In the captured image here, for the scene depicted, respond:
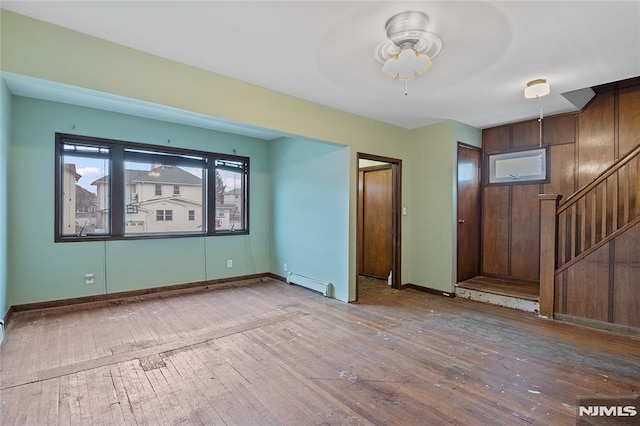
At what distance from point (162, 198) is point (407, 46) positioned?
4.14m

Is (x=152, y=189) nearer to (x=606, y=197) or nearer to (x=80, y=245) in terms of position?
(x=80, y=245)

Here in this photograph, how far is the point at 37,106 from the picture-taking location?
376 cm

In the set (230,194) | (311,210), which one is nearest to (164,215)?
(230,194)

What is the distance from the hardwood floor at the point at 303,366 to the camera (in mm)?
1962

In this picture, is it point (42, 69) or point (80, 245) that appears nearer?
point (42, 69)

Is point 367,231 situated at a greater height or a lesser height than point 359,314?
greater

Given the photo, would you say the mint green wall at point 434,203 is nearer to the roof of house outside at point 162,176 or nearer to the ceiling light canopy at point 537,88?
the ceiling light canopy at point 537,88

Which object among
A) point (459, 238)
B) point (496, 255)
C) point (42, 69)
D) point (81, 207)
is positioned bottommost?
point (496, 255)

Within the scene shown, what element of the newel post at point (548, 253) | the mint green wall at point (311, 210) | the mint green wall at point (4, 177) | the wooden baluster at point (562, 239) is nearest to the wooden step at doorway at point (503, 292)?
the newel post at point (548, 253)

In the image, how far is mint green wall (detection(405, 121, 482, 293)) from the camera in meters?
4.59

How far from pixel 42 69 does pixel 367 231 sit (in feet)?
16.6

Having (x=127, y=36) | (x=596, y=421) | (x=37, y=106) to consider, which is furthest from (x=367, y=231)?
(x=37, y=106)

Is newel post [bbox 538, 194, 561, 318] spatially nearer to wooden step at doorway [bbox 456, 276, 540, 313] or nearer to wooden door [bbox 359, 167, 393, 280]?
wooden step at doorway [bbox 456, 276, 540, 313]

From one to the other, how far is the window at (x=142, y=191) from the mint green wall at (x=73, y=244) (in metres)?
0.13
